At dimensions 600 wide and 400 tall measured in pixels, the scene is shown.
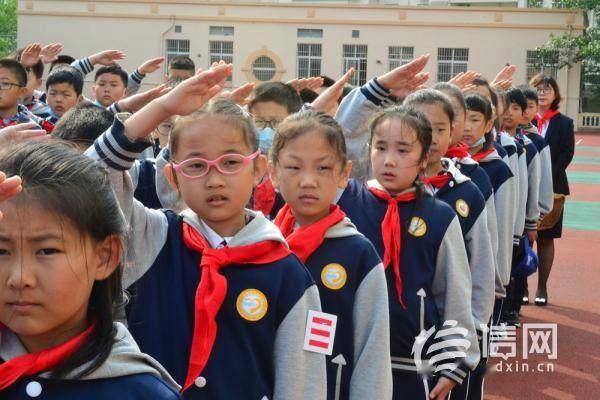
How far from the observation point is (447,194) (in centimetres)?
367

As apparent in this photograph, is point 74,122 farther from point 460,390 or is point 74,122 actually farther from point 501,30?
point 501,30

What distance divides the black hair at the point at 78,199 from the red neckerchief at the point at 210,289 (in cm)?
51

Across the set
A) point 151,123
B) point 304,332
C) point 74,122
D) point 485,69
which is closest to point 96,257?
point 151,123

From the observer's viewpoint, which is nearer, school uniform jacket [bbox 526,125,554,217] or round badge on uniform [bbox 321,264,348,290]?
round badge on uniform [bbox 321,264,348,290]

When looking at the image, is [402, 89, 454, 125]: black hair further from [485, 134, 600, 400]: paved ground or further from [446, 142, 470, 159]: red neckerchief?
[485, 134, 600, 400]: paved ground

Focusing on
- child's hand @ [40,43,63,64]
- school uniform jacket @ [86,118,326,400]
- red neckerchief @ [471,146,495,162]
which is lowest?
school uniform jacket @ [86,118,326,400]

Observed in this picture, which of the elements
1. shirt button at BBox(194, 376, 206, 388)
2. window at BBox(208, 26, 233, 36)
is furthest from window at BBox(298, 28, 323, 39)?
shirt button at BBox(194, 376, 206, 388)

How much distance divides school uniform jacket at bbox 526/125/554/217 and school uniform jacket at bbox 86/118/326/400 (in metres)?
4.86

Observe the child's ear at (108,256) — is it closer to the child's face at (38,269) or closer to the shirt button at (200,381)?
the child's face at (38,269)

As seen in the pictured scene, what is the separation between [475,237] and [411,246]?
0.61m

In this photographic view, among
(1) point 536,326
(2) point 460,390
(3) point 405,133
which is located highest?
(3) point 405,133

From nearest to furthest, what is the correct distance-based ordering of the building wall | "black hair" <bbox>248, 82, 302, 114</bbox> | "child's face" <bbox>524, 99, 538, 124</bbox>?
"black hair" <bbox>248, 82, 302, 114</bbox>, "child's face" <bbox>524, 99, 538, 124</bbox>, the building wall

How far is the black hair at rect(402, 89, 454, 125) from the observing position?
3674 millimetres

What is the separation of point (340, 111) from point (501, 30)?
40.2m
